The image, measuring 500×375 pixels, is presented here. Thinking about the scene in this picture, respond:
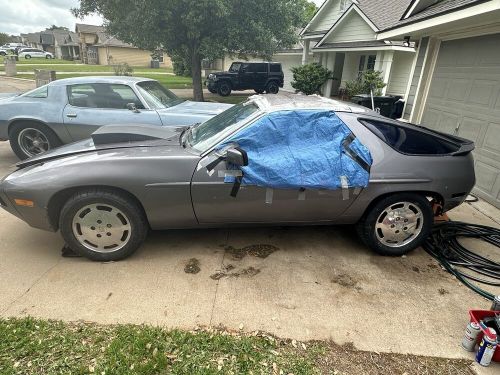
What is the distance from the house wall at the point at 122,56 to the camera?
4772 centimetres

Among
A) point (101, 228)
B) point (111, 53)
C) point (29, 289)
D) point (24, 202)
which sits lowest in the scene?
point (29, 289)

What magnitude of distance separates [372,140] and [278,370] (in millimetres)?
2123

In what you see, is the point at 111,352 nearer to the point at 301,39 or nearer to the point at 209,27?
the point at 209,27

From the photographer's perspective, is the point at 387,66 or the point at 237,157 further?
the point at 387,66

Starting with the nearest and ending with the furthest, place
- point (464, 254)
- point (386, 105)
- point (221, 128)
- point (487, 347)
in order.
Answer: point (487, 347)
point (221, 128)
point (464, 254)
point (386, 105)

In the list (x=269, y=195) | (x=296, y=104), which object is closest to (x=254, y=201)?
(x=269, y=195)

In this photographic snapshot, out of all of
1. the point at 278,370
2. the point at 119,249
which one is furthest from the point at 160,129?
the point at 278,370

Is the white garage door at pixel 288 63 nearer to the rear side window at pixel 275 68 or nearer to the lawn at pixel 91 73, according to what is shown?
the rear side window at pixel 275 68

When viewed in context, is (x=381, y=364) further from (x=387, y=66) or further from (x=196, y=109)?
(x=387, y=66)

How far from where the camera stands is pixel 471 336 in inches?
89.3

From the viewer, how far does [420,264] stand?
330 centimetres

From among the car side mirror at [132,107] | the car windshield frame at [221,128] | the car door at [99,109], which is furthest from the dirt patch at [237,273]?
the car side mirror at [132,107]

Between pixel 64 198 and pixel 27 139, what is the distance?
375 centimetres

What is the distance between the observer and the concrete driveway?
246cm
